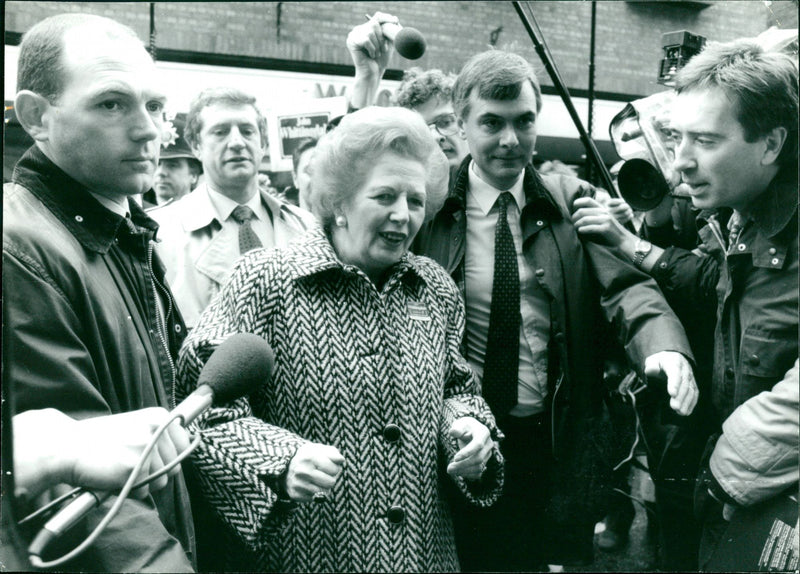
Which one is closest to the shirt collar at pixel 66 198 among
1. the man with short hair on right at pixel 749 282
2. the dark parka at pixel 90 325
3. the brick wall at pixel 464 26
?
the dark parka at pixel 90 325

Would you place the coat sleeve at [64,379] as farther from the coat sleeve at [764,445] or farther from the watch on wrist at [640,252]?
the watch on wrist at [640,252]

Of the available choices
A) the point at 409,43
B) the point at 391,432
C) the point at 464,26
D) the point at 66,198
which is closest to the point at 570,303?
the point at 391,432

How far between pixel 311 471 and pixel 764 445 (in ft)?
3.20

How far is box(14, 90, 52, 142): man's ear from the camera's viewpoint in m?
1.56

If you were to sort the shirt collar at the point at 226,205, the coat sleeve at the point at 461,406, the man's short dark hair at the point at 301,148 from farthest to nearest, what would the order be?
the man's short dark hair at the point at 301,148
the shirt collar at the point at 226,205
the coat sleeve at the point at 461,406

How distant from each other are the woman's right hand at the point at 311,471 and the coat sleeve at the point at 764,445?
2.92 feet

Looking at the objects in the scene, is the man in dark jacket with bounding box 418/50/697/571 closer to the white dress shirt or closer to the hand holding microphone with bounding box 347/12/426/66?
the white dress shirt

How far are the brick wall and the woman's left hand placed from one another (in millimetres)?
1201

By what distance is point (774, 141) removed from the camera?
173 cm

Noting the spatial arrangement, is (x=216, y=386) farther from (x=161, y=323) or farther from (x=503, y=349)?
(x=503, y=349)

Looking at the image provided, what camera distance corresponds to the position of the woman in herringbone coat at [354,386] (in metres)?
1.80

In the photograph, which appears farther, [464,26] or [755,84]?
[464,26]

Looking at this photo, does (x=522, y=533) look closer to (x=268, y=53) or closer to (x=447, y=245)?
(x=447, y=245)

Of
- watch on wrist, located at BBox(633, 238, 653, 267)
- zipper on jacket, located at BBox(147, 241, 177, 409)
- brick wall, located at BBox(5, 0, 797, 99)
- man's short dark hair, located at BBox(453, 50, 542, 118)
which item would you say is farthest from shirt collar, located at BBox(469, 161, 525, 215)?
zipper on jacket, located at BBox(147, 241, 177, 409)
